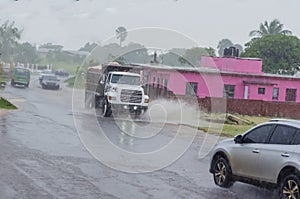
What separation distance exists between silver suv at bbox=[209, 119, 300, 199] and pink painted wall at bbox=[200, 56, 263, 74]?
43.2m

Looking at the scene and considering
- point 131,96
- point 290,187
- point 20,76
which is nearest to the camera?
point 290,187

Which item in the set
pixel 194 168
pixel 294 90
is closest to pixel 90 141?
pixel 194 168

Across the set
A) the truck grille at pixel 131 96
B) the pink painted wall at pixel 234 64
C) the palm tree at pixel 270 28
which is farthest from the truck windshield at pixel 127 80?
the palm tree at pixel 270 28

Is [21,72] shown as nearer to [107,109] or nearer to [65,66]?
[107,109]

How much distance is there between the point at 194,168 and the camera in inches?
590

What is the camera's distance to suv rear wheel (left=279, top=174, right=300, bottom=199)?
1010cm

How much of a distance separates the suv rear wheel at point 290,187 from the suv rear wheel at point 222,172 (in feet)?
5.92

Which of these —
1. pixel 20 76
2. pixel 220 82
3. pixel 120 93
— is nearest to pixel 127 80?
pixel 120 93

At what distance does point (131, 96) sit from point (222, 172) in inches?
760

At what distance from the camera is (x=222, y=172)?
40.8 feet

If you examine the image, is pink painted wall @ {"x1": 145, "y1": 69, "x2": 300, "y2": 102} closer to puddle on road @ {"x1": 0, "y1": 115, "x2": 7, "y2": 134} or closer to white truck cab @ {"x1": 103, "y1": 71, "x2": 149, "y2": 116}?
white truck cab @ {"x1": 103, "y1": 71, "x2": 149, "y2": 116}

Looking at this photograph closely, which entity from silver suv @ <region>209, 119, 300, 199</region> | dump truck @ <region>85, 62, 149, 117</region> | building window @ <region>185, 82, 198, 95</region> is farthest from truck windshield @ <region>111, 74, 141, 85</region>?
silver suv @ <region>209, 119, 300, 199</region>

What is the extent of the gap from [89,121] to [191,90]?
73.6 feet

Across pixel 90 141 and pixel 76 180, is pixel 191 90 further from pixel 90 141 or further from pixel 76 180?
pixel 76 180
